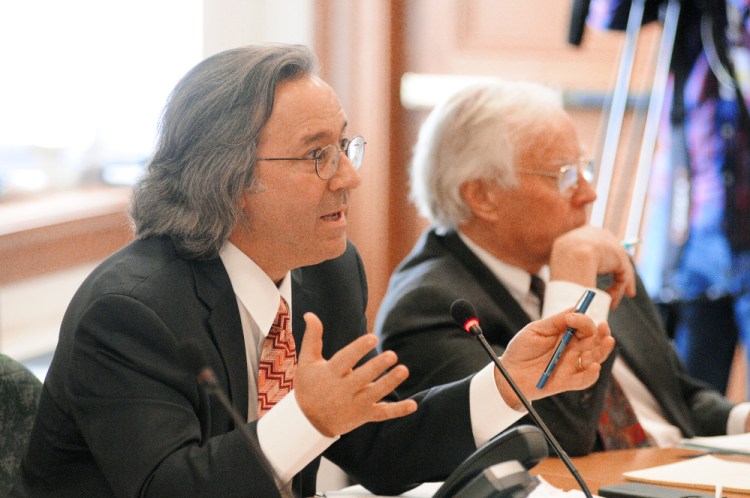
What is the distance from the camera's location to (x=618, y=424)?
2.14 metres

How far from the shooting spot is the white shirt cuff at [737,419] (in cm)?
228

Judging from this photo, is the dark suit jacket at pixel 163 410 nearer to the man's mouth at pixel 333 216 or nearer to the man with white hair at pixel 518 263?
the man's mouth at pixel 333 216

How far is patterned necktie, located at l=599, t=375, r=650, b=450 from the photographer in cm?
212

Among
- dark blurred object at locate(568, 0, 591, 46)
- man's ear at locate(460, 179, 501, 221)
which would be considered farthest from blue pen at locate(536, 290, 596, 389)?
dark blurred object at locate(568, 0, 591, 46)

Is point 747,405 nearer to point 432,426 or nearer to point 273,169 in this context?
point 432,426

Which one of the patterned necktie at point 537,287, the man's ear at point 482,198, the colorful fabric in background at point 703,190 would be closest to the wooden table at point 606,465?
the patterned necktie at point 537,287

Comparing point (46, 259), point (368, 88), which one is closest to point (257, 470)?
point (46, 259)

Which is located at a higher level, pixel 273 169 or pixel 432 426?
pixel 273 169

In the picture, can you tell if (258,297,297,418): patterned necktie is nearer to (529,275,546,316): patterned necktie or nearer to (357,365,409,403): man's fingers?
(357,365,409,403): man's fingers

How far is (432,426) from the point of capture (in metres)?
1.67

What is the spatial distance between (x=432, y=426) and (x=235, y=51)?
0.67 metres

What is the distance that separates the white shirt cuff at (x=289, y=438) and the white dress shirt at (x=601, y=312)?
85 cm

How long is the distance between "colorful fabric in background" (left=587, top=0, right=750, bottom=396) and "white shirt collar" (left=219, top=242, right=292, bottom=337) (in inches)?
74.0

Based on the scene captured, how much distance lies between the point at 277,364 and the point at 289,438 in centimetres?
30
